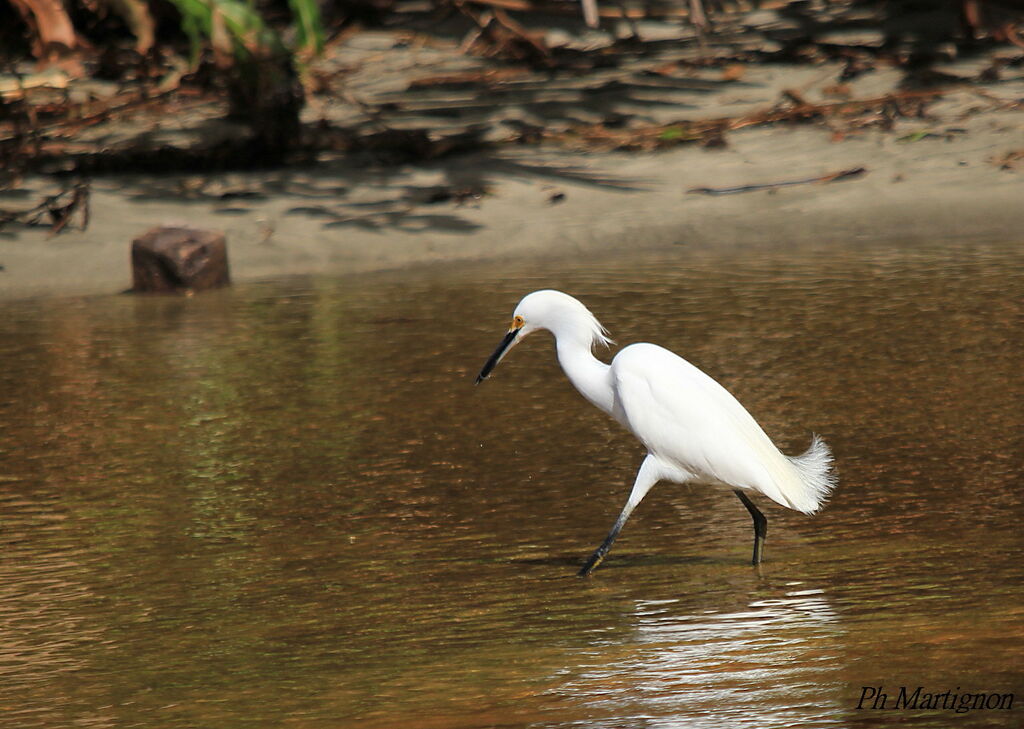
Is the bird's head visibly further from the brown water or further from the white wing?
the brown water

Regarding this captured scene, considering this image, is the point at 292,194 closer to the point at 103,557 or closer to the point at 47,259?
the point at 47,259

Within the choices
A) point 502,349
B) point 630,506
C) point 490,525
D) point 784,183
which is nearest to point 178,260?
point 784,183

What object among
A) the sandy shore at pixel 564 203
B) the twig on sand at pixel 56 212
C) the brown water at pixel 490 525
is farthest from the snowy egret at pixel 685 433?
the twig on sand at pixel 56 212

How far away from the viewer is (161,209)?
11.9 m

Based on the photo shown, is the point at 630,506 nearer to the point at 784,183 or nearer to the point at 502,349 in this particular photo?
the point at 502,349

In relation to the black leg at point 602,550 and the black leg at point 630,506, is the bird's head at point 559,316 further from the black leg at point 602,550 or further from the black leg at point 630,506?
the black leg at point 602,550

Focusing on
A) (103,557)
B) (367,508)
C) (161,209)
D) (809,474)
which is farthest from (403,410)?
(161,209)

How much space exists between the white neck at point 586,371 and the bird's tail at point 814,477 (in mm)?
586

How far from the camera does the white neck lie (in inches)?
190

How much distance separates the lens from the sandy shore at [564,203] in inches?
408

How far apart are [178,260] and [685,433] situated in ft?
19.2

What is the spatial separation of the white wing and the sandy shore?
5.37 m

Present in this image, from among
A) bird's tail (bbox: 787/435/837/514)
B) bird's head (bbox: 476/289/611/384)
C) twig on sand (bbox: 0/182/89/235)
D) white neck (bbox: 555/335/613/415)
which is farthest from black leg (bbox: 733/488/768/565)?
twig on sand (bbox: 0/182/89/235)

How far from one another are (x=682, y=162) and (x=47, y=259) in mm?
4496
